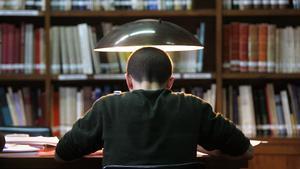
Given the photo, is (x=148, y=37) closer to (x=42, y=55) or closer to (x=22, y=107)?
(x=42, y=55)

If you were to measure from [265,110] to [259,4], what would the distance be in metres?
0.66

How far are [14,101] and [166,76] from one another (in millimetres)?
1953

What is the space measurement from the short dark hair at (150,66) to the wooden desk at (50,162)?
291mm

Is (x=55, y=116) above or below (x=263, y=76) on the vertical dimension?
below

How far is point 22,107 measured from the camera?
3346 millimetres

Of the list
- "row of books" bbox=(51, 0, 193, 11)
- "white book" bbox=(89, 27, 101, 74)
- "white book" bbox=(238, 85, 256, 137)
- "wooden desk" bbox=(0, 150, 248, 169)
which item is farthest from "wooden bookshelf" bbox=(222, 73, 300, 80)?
"wooden desk" bbox=(0, 150, 248, 169)

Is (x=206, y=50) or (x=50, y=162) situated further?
(x=206, y=50)

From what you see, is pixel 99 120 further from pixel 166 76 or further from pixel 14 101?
pixel 14 101

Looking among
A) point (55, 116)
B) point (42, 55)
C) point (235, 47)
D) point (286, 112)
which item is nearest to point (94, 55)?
point (42, 55)

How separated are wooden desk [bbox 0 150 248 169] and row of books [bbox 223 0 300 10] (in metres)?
1.77

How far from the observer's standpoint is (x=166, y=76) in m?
1.62

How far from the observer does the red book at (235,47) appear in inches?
128

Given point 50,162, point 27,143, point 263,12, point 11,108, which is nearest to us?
point 50,162

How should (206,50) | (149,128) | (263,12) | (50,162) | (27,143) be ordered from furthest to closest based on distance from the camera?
(206,50)
(263,12)
(27,143)
(50,162)
(149,128)
